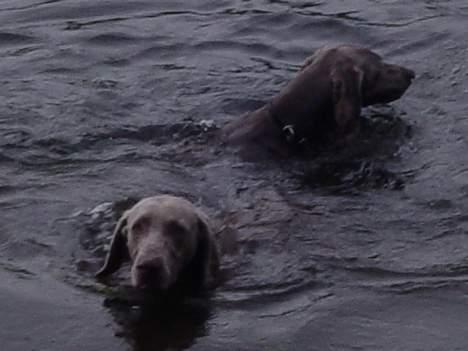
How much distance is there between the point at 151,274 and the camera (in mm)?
7883

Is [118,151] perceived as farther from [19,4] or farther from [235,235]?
[19,4]

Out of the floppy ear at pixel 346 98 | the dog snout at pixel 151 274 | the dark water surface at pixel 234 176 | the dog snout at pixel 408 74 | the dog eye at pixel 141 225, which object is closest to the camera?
the dog snout at pixel 151 274

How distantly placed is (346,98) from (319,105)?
21cm

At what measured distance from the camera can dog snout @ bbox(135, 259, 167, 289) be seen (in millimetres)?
7875

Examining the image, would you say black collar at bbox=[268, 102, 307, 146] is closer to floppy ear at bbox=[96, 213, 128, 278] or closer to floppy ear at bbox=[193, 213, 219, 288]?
floppy ear at bbox=[193, 213, 219, 288]

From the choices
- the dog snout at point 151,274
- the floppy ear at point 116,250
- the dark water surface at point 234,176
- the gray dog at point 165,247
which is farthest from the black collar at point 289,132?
the dog snout at point 151,274

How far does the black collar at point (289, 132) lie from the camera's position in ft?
35.3

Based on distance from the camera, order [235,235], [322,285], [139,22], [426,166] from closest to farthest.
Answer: [322,285]
[235,235]
[426,166]
[139,22]

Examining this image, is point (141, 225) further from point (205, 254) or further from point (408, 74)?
point (408, 74)

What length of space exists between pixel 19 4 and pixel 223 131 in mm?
4098

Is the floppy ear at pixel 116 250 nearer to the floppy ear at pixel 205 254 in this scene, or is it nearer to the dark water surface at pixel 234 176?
the dark water surface at pixel 234 176

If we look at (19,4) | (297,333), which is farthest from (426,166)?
(19,4)

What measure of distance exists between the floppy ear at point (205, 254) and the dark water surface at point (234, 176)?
0.11 meters

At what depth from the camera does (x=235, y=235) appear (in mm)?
Answer: 9055
